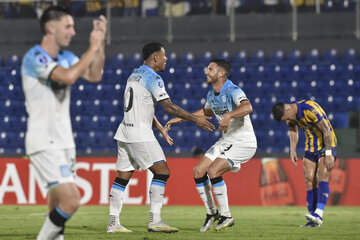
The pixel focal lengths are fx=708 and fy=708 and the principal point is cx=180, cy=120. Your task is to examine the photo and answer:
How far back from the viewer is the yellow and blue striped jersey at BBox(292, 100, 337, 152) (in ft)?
31.0

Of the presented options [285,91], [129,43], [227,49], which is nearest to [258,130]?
[285,91]

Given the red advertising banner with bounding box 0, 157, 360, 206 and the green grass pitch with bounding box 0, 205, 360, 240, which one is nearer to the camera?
the green grass pitch with bounding box 0, 205, 360, 240

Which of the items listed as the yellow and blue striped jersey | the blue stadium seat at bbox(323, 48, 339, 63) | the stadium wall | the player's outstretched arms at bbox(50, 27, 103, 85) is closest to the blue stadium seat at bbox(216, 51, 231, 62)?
the stadium wall

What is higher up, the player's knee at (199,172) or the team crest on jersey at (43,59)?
the team crest on jersey at (43,59)

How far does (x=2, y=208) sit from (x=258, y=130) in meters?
6.74

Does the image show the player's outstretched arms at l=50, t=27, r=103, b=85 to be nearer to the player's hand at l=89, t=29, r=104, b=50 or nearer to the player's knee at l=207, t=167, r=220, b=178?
the player's hand at l=89, t=29, r=104, b=50

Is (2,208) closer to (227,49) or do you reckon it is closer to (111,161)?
(111,161)

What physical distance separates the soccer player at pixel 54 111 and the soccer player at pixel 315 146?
4.39 metres

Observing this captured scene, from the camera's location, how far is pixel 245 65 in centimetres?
1911

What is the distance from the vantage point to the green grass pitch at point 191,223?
8031mm

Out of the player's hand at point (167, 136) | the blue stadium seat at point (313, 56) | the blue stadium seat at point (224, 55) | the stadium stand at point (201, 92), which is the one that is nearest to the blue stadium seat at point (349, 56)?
the stadium stand at point (201, 92)

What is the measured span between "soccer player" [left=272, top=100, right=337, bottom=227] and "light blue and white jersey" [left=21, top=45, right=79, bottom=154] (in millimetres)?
4407

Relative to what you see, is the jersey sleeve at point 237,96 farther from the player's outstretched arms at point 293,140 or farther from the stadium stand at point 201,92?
the stadium stand at point 201,92

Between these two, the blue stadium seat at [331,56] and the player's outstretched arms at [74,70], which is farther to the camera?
the blue stadium seat at [331,56]
